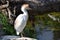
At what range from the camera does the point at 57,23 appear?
217 inches

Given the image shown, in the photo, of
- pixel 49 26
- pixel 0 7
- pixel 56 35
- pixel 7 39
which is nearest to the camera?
→ pixel 7 39

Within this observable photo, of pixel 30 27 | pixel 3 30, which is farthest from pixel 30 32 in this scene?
pixel 3 30

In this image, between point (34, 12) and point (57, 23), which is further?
point (34, 12)

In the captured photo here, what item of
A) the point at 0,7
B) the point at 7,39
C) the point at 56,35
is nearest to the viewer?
the point at 7,39

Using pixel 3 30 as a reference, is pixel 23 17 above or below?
above

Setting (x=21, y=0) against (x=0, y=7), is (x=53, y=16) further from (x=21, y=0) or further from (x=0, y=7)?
(x=0, y=7)

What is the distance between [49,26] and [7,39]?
1.45 m

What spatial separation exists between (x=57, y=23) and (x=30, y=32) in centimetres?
62

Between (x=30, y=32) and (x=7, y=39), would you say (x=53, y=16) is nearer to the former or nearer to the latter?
(x=30, y=32)

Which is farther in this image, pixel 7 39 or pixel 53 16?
pixel 53 16

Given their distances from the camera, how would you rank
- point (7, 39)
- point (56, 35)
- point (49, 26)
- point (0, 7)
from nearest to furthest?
point (7, 39) → point (56, 35) → point (49, 26) → point (0, 7)

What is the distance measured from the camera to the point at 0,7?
228 inches

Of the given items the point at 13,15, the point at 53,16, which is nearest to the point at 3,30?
the point at 13,15

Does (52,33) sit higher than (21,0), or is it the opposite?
(21,0)
